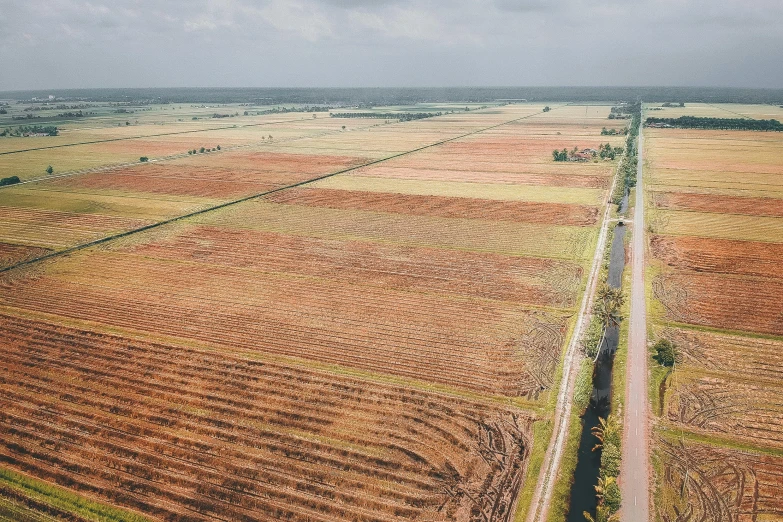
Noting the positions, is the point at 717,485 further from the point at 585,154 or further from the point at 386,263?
the point at 585,154

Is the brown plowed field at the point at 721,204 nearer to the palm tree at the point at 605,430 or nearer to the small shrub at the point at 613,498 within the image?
the palm tree at the point at 605,430

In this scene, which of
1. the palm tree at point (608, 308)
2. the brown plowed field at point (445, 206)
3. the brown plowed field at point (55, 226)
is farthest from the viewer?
the brown plowed field at point (445, 206)

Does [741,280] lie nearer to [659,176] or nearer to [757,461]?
[757,461]

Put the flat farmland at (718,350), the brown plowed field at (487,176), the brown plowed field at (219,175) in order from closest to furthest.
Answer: the flat farmland at (718,350) < the brown plowed field at (219,175) < the brown plowed field at (487,176)

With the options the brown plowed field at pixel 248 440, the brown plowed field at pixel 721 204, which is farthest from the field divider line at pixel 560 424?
the brown plowed field at pixel 721 204

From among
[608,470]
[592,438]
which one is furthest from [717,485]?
[592,438]

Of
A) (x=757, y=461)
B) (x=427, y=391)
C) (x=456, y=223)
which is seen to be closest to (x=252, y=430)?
(x=427, y=391)
